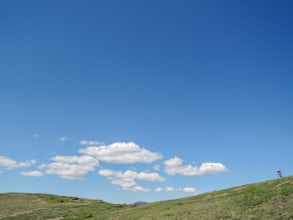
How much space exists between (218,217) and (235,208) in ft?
9.73

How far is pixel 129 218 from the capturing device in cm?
4541

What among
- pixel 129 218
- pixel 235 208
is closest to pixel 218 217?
pixel 235 208

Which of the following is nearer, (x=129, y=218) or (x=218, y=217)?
(x=218, y=217)

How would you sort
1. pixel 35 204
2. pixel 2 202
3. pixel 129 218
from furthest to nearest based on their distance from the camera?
pixel 2 202 → pixel 35 204 → pixel 129 218

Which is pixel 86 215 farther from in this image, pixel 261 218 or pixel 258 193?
pixel 261 218

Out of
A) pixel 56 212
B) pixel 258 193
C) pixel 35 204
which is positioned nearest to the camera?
pixel 258 193

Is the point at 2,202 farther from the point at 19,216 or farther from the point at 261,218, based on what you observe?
the point at 261,218

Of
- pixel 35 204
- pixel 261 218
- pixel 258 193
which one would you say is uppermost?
pixel 35 204

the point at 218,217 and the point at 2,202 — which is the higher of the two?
the point at 2,202

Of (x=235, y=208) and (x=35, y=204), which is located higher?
(x=35, y=204)

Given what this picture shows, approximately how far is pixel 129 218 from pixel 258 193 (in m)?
20.6

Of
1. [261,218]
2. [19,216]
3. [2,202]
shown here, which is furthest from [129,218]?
[2,202]

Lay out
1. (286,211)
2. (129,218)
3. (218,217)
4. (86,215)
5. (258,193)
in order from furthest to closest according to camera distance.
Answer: (86,215) < (129,218) < (258,193) < (218,217) < (286,211)

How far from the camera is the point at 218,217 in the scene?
3144 cm
